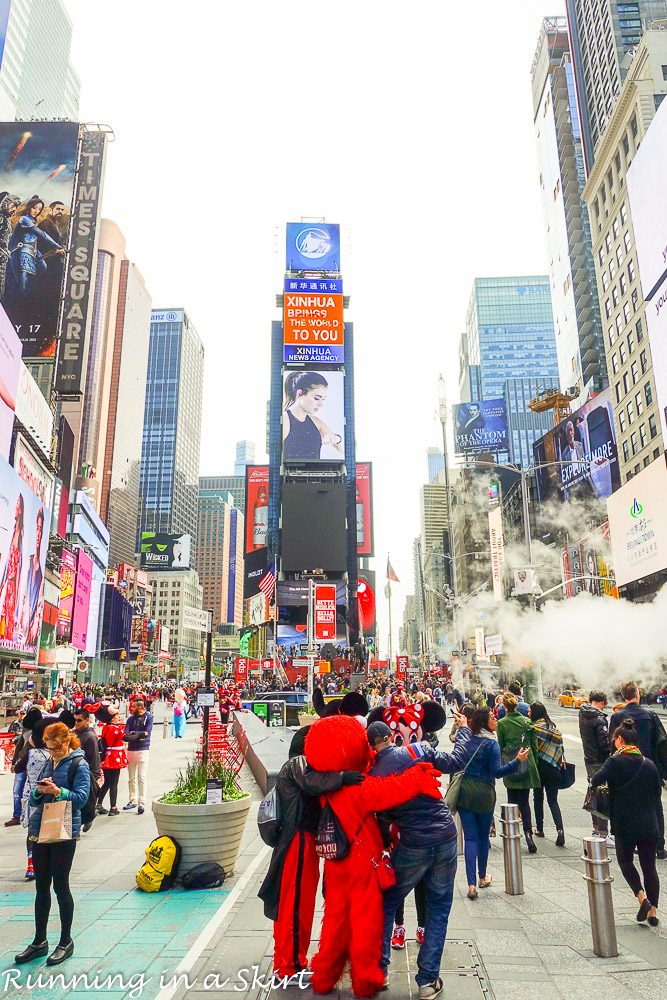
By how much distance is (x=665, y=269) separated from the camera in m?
12.9

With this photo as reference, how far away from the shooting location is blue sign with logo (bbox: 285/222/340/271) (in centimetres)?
9769

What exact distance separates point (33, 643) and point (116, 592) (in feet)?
261

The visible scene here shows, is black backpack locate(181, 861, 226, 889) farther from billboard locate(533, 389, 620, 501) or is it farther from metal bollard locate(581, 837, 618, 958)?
billboard locate(533, 389, 620, 501)

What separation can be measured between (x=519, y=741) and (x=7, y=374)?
106ft

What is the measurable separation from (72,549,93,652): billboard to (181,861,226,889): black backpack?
77945 millimetres

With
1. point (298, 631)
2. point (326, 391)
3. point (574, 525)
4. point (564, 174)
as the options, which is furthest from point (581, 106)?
point (298, 631)

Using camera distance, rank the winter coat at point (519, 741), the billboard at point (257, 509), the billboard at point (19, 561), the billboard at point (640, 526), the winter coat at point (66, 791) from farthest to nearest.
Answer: the billboard at point (257, 509)
the billboard at point (19, 561)
the billboard at point (640, 526)
the winter coat at point (519, 741)
the winter coat at point (66, 791)

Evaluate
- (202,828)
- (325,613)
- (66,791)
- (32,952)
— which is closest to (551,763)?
(202,828)

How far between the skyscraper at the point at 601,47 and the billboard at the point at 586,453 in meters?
35.8

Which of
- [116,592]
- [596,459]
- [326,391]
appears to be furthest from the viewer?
[116,592]

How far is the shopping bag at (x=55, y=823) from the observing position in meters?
5.34

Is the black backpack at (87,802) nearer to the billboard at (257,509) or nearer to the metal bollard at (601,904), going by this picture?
the metal bollard at (601,904)

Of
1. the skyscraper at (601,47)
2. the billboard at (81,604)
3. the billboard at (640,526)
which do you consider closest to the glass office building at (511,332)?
the skyscraper at (601,47)

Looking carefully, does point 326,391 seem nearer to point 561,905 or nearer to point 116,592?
point 116,592
